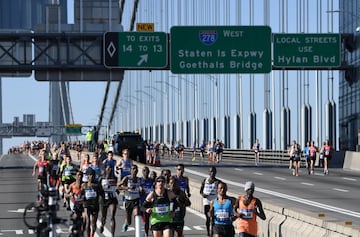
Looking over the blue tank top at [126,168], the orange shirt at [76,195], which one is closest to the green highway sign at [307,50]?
the blue tank top at [126,168]

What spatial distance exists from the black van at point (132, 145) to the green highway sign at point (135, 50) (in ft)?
29.1

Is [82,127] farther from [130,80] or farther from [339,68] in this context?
[339,68]

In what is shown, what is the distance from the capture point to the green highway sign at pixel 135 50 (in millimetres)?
49281

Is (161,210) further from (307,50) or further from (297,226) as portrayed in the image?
(307,50)

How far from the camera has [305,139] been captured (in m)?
61.8

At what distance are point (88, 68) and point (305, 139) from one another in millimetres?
17293

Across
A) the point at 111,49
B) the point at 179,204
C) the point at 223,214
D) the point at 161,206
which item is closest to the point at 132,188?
the point at 179,204

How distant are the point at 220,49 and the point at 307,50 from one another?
13.6ft

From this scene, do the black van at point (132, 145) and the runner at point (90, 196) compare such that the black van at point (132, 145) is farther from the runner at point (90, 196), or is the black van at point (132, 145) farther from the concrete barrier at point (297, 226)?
the concrete barrier at point (297, 226)

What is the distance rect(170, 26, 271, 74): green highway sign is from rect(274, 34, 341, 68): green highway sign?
0.60m

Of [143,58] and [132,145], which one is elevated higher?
[143,58]

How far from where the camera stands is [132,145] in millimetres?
58469

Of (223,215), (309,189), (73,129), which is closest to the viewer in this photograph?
(223,215)

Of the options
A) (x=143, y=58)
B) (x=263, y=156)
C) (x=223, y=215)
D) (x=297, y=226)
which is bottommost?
(x=263, y=156)
